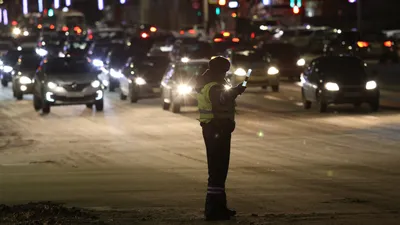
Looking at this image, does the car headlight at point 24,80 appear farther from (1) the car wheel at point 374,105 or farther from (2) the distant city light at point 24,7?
(2) the distant city light at point 24,7

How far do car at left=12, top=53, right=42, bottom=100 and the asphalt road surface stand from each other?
7.31 meters

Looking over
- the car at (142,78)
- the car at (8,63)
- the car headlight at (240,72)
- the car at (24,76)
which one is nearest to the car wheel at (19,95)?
the car at (24,76)

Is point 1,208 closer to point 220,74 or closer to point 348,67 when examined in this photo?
point 220,74

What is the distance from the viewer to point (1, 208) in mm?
11773

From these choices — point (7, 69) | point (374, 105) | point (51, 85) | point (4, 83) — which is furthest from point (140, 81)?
point (4, 83)

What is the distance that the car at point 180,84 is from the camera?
93.7ft

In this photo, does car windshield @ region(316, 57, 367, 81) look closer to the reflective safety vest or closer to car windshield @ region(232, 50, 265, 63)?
car windshield @ region(232, 50, 265, 63)

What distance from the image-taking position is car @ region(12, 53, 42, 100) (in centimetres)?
3625

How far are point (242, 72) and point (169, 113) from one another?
897 centimetres

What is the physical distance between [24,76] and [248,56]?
27.5 ft

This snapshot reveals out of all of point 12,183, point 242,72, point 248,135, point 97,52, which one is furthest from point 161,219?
point 97,52

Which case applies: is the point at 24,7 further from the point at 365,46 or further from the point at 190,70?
the point at 190,70

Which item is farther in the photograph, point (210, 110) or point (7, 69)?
point (7, 69)

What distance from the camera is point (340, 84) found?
2748cm
